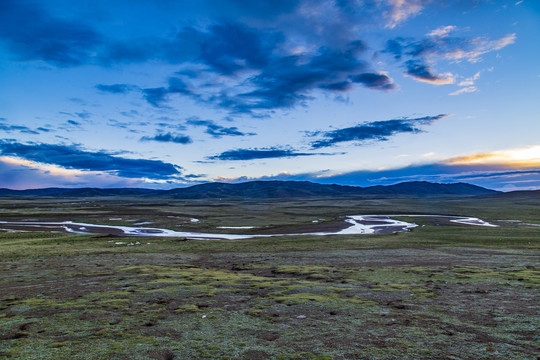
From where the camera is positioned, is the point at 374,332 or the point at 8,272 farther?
the point at 8,272

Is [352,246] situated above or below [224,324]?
below

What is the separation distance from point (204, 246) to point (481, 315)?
4373cm

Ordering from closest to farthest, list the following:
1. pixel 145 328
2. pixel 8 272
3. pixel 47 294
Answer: pixel 145 328 < pixel 47 294 < pixel 8 272

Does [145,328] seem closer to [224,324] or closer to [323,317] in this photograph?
[224,324]

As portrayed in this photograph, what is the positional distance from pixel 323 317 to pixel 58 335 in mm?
12060

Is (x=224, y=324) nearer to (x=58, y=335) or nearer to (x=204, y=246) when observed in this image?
(x=58, y=335)

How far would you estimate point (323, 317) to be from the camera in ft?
48.8

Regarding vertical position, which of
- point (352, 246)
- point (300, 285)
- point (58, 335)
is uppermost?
point (58, 335)

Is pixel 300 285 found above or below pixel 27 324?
below

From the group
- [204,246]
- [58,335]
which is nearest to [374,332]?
[58,335]

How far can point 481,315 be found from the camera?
14.7 m

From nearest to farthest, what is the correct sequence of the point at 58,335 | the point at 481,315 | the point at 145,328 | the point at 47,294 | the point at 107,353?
the point at 107,353 → the point at 58,335 → the point at 145,328 → the point at 481,315 → the point at 47,294

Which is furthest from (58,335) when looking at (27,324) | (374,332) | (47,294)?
(374,332)

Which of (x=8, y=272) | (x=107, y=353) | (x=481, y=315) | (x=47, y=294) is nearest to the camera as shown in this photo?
(x=107, y=353)
